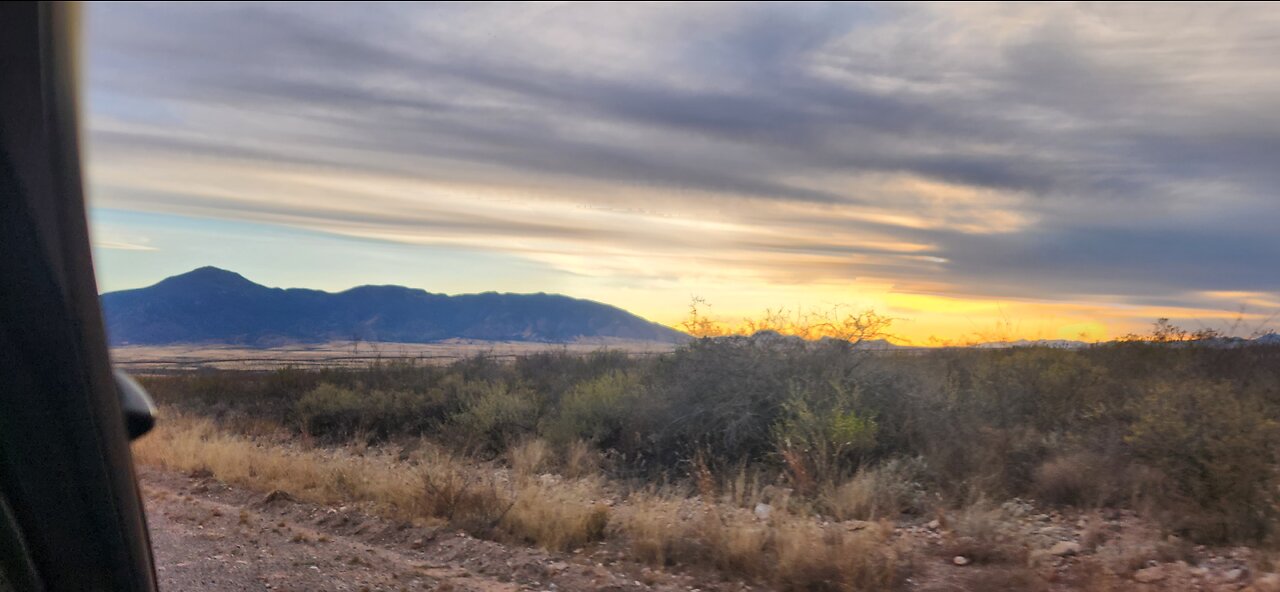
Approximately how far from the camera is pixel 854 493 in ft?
33.5

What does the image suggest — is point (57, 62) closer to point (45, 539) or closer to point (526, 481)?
point (45, 539)

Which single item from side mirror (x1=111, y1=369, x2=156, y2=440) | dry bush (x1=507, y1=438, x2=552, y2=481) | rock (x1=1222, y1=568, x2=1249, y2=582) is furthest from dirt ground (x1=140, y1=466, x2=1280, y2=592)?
side mirror (x1=111, y1=369, x2=156, y2=440)

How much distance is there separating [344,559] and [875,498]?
18.4 ft

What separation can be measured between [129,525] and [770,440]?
1046 cm

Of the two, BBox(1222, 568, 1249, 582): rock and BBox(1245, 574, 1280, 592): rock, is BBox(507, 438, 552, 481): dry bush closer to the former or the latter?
BBox(1222, 568, 1249, 582): rock

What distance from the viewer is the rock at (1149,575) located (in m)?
7.39

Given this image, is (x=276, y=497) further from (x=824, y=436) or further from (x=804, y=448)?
(x=824, y=436)

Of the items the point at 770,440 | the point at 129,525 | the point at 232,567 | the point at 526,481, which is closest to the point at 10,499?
the point at 129,525

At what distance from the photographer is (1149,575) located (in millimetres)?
7500

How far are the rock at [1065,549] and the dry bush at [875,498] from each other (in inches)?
67.9

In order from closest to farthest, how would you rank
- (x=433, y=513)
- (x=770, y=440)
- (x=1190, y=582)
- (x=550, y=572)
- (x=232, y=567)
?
(x=1190, y=582), (x=232, y=567), (x=550, y=572), (x=433, y=513), (x=770, y=440)

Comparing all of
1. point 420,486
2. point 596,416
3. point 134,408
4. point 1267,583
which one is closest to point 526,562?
point 420,486

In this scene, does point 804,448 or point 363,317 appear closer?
point 804,448

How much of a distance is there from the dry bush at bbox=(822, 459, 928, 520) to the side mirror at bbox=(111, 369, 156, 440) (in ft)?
25.5
